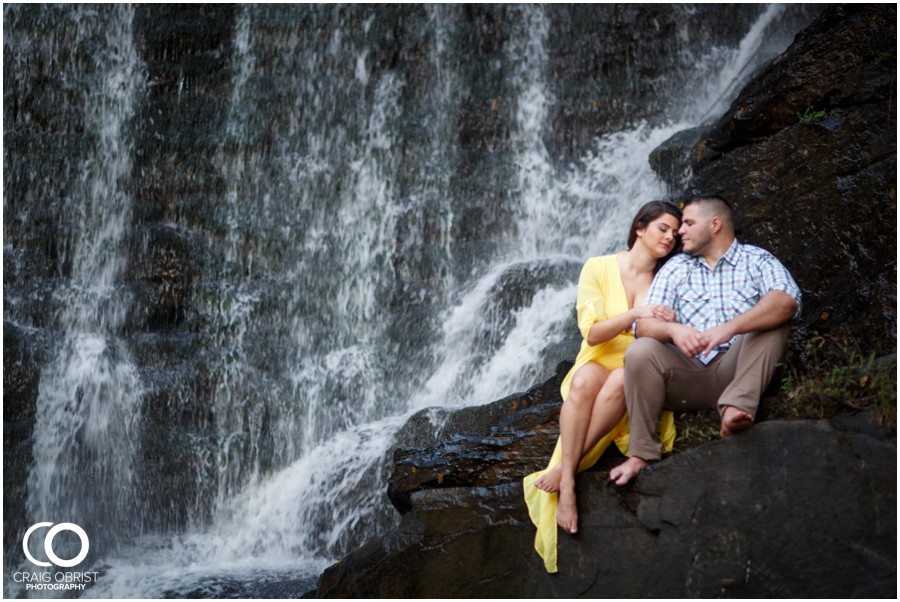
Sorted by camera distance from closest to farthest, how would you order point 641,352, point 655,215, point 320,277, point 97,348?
point 641,352
point 655,215
point 97,348
point 320,277

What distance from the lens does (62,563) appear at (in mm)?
9227

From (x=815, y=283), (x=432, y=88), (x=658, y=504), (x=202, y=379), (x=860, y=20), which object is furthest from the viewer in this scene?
(x=432, y=88)

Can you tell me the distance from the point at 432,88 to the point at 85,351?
18.9 feet

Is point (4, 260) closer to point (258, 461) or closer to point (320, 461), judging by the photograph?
point (258, 461)

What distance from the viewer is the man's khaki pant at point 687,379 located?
4.21 meters

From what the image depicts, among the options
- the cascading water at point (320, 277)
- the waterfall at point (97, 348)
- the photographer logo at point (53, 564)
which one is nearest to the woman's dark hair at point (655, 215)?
the cascading water at point (320, 277)

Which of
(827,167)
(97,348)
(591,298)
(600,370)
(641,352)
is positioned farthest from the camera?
(97,348)

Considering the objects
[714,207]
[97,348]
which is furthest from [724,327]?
[97,348]

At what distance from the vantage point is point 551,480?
4551 mm

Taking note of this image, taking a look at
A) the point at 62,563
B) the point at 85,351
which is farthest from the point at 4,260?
the point at 62,563

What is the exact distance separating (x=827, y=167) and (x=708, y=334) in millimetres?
2917

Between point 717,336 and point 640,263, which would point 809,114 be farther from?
point 717,336

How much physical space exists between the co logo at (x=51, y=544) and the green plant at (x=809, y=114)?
7550 mm

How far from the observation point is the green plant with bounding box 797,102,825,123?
6855mm
